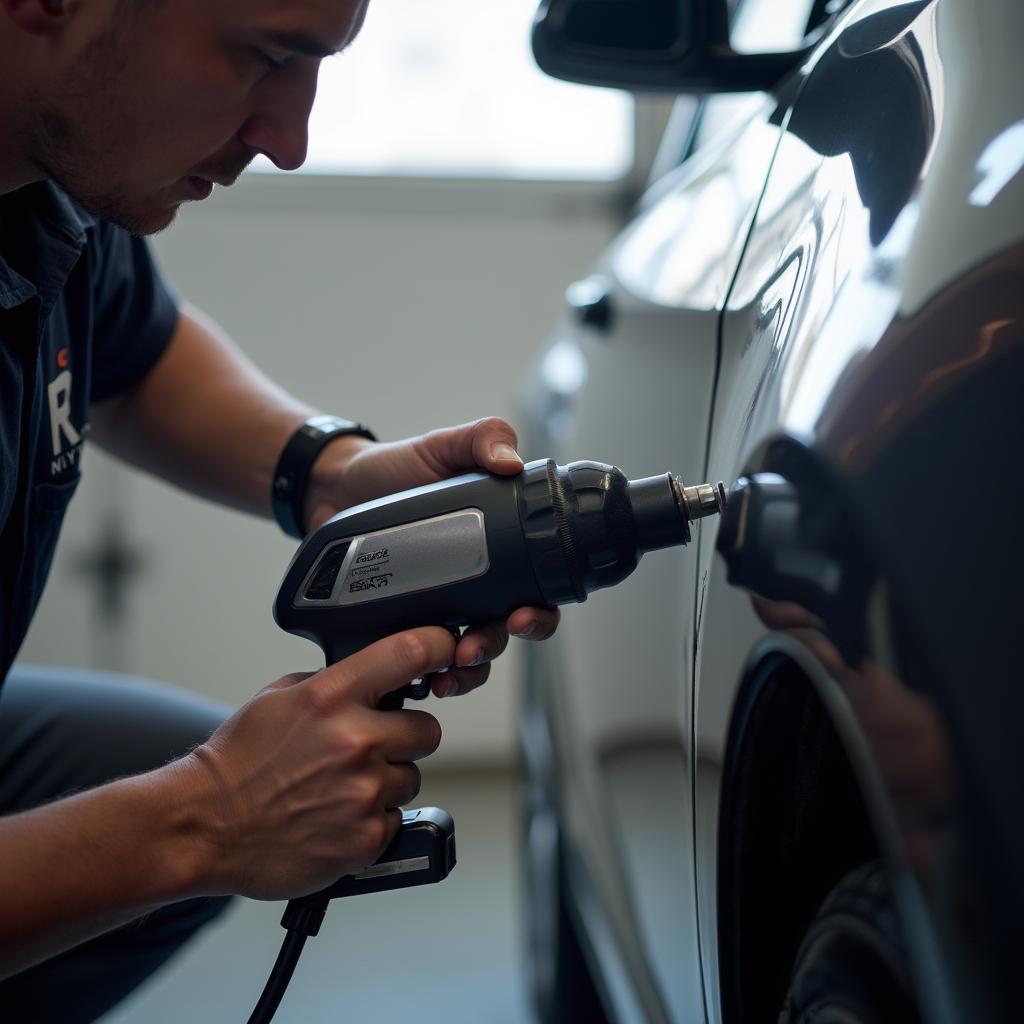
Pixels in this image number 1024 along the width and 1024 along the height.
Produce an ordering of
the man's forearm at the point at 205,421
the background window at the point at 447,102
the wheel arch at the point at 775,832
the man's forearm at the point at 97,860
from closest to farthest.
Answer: the wheel arch at the point at 775,832 → the man's forearm at the point at 97,860 → the man's forearm at the point at 205,421 → the background window at the point at 447,102

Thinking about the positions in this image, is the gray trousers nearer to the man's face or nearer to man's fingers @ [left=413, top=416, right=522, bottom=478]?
man's fingers @ [left=413, top=416, right=522, bottom=478]

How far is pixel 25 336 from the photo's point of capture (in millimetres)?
869

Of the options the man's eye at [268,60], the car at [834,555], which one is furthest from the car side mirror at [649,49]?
the man's eye at [268,60]

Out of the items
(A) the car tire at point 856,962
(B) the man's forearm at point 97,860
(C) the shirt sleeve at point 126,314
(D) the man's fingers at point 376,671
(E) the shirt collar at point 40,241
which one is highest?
(C) the shirt sleeve at point 126,314

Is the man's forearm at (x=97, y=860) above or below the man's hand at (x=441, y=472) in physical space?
below

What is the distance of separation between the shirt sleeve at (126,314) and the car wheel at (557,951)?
2.32 feet

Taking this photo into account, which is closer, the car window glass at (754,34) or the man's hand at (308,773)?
the man's hand at (308,773)

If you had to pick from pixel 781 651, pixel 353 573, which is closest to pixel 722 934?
pixel 781 651

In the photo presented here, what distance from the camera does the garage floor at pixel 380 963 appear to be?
164 centimetres

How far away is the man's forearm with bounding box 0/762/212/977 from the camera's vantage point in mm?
635

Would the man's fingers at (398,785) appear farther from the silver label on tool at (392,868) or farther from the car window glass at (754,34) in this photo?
the car window glass at (754,34)

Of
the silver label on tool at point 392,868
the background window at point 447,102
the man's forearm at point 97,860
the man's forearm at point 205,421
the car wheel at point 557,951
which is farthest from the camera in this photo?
the background window at point 447,102

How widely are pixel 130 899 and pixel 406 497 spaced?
29 centimetres

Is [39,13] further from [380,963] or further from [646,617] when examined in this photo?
[380,963]
